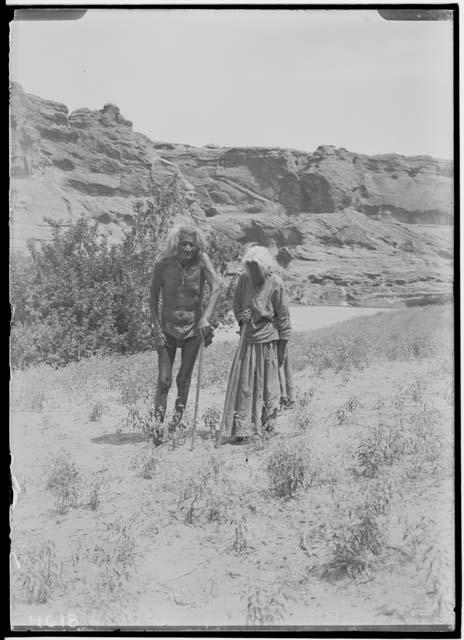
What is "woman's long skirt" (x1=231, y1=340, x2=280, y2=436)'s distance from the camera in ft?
18.1

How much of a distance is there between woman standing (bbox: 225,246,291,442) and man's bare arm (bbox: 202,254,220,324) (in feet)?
0.53

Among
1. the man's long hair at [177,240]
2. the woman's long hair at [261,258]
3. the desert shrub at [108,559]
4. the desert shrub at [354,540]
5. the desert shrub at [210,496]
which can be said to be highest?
the man's long hair at [177,240]

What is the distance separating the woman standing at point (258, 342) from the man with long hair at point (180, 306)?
0.81 ft

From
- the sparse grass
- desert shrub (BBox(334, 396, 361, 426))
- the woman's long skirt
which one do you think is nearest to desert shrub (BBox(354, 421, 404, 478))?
the sparse grass

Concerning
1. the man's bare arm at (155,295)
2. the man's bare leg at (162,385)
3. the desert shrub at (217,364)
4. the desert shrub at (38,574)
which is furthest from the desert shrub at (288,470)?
the desert shrub at (38,574)

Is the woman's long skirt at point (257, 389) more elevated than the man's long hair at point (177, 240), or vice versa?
the man's long hair at point (177, 240)

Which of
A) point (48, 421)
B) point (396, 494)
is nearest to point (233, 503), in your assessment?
point (396, 494)

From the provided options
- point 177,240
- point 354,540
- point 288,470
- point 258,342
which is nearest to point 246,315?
point 258,342

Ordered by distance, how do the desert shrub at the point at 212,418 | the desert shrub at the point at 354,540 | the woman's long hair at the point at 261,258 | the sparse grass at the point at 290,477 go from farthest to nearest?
the desert shrub at the point at 212,418 → the woman's long hair at the point at 261,258 → the sparse grass at the point at 290,477 → the desert shrub at the point at 354,540

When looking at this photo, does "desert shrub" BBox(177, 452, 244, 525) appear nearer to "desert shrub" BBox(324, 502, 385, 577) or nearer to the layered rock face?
"desert shrub" BBox(324, 502, 385, 577)

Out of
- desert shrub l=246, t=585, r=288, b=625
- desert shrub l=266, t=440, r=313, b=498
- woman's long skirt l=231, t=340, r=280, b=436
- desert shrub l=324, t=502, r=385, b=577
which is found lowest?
desert shrub l=246, t=585, r=288, b=625

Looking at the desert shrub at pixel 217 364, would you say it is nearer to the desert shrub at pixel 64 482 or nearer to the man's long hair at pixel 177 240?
the man's long hair at pixel 177 240

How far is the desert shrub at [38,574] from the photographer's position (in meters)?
4.94

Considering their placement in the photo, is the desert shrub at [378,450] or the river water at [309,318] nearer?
the desert shrub at [378,450]
